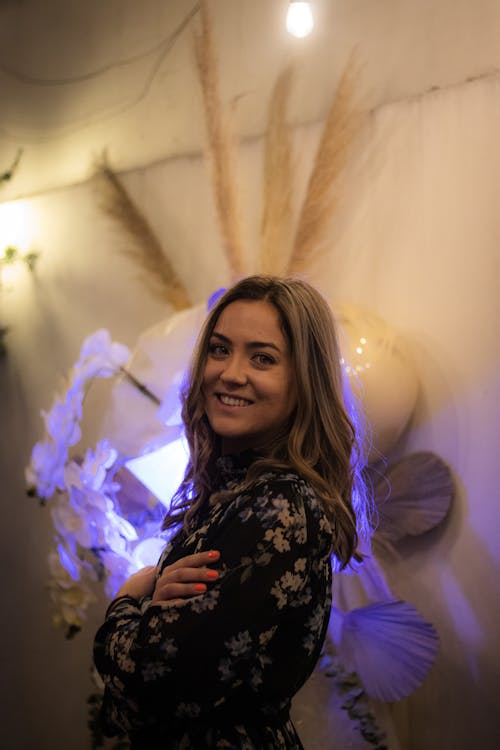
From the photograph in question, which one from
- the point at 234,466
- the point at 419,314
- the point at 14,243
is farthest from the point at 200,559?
the point at 14,243

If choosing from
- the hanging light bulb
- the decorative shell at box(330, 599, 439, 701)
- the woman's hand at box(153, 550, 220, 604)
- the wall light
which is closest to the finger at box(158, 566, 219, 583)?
the woman's hand at box(153, 550, 220, 604)

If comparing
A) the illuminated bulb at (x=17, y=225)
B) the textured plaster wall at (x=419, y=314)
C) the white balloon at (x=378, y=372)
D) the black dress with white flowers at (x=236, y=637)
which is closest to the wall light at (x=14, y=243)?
the illuminated bulb at (x=17, y=225)

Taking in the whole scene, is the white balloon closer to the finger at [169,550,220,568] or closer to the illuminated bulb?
the finger at [169,550,220,568]

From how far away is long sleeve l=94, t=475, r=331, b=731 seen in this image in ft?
2.74

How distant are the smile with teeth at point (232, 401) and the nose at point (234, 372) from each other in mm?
19

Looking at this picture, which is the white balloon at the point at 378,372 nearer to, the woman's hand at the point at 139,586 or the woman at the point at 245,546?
the woman at the point at 245,546

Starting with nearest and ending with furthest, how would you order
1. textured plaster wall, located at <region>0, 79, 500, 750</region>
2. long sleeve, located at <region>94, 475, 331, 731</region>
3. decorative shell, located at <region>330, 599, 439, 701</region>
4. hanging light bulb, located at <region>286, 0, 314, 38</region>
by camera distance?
1. long sleeve, located at <region>94, 475, 331, 731</region>
2. decorative shell, located at <region>330, 599, 439, 701</region>
3. textured plaster wall, located at <region>0, 79, 500, 750</region>
4. hanging light bulb, located at <region>286, 0, 314, 38</region>

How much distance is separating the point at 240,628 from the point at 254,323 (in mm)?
410

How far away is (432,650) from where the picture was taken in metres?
1.38

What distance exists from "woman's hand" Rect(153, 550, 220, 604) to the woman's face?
193 millimetres

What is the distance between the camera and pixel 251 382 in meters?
1.02

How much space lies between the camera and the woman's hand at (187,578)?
2.81ft

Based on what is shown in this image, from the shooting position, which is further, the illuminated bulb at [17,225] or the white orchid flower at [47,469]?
the illuminated bulb at [17,225]

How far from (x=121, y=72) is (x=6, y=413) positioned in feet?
3.85
